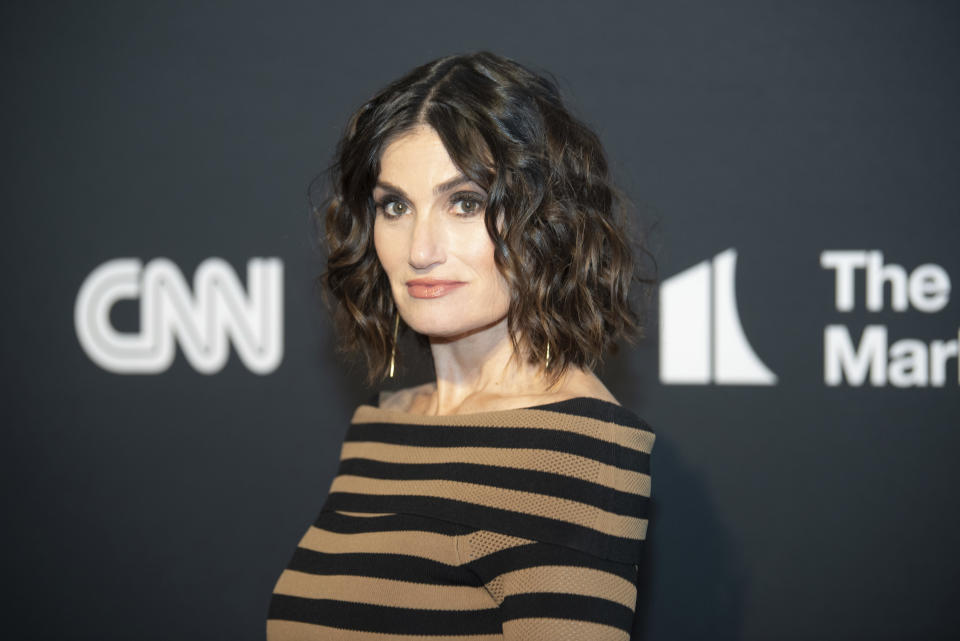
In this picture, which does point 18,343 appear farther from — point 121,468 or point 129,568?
point 129,568

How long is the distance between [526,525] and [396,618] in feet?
0.79

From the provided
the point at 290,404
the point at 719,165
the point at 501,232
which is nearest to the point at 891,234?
the point at 719,165

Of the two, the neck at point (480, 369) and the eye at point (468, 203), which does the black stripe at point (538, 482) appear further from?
the eye at point (468, 203)

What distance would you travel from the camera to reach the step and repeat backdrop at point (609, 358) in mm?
2590

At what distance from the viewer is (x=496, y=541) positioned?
123cm

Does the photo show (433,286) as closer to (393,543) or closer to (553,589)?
(393,543)

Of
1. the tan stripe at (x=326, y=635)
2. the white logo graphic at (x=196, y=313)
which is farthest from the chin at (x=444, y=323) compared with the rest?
the white logo graphic at (x=196, y=313)

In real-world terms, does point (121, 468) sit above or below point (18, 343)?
below

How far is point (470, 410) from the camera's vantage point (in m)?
1.45

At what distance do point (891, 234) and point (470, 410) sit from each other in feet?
5.56

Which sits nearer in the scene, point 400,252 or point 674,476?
point 400,252

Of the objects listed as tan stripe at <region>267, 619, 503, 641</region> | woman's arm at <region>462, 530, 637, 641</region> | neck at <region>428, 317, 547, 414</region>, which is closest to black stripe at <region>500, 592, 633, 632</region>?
woman's arm at <region>462, 530, 637, 641</region>

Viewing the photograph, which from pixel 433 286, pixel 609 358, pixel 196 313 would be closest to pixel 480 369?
pixel 433 286

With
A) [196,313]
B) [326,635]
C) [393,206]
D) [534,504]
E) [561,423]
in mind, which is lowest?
[326,635]
